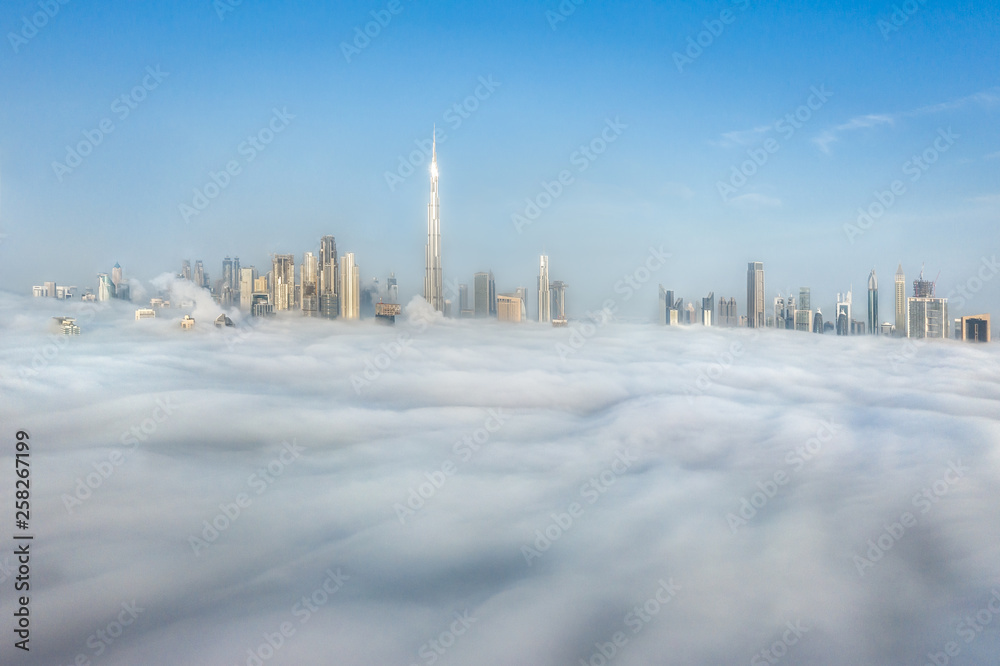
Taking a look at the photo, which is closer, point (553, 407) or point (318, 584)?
point (318, 584)

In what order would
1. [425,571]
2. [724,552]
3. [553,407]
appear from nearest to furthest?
[425,571] < [724,552] < [553,407]

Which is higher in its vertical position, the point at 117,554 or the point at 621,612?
the point at 117,554

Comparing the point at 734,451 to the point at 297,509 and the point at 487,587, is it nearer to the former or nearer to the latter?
the point at 487,587

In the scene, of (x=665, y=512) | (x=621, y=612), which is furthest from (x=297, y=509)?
(x=665, y=512)

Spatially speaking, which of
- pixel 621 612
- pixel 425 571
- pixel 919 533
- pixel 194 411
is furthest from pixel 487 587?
pixel 194 411

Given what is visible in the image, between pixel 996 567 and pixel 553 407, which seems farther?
pixel 553 407

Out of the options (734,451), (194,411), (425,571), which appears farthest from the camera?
(194,411)

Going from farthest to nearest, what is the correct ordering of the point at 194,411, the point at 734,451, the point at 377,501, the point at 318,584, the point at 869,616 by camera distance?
1. the point at 194,411
2. the point at 734,451
3. the point at 377,501
4. the point at 318,584
5. the point at 869,616

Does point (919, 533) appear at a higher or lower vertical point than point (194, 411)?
lower

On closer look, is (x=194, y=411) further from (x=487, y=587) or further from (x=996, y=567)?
(x=996, y=567)
